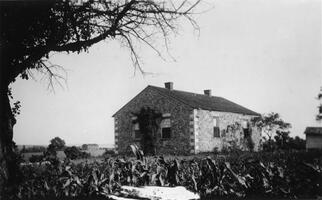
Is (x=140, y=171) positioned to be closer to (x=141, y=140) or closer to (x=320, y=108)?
(x=141, y=140)

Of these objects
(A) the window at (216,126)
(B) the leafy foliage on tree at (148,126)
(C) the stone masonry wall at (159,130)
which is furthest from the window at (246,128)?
(B) the leafy foliage on tree at (148,126)

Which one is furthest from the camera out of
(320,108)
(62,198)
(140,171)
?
(320,108)

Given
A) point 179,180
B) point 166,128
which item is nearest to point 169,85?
point 166,128

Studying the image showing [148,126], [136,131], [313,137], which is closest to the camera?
[148,126]

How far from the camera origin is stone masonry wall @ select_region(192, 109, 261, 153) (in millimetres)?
28047

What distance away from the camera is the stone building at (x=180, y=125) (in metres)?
28.0

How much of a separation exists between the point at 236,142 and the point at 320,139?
13.4 metres

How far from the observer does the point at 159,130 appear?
95.5 feet

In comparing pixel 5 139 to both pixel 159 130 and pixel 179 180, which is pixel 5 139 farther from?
pixel 159 130

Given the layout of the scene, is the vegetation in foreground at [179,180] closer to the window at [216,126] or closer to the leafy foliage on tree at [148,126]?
the leafy foliage on tree at [148,126]

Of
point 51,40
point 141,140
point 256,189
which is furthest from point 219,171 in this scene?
point 141,140

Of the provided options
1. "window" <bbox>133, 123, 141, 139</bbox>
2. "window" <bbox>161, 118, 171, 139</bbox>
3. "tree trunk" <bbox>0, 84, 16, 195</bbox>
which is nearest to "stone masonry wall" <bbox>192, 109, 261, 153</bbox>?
"window" <bbox>161, 118, 171, 139</bbox>

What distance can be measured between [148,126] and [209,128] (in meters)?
4.92

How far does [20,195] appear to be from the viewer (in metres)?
7.19
